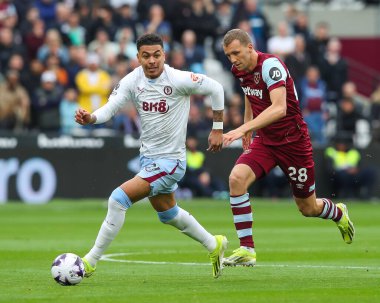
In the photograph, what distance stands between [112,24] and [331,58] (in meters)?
5.88

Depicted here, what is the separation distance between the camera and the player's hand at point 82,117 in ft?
36.1

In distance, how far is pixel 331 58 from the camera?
29906 millimetres

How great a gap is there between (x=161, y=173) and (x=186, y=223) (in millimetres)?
676

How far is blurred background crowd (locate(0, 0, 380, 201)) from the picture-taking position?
2608cm

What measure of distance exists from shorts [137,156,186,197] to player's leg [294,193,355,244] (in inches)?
74.8

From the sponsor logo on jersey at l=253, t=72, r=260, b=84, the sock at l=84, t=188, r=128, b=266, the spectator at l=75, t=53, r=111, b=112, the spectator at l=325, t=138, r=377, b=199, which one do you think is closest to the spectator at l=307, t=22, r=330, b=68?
the spectator at l=325, t=138, r=377, b=199

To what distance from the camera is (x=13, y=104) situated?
25.6 meters

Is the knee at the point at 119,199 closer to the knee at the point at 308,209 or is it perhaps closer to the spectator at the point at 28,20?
the knee at the point at 308,209

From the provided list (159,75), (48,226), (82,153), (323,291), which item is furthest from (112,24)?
(323,291)

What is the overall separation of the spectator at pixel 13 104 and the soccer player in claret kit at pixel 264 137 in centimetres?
1313

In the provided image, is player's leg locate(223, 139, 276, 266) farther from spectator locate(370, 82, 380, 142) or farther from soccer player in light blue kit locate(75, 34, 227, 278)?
spectator locate(370, 82, 380, 142)

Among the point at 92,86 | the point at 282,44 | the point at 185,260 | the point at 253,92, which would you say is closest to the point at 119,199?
the point at 253,92

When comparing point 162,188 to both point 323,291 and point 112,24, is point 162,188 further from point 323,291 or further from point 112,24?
point 112,24

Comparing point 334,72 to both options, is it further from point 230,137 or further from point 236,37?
point 230,137
